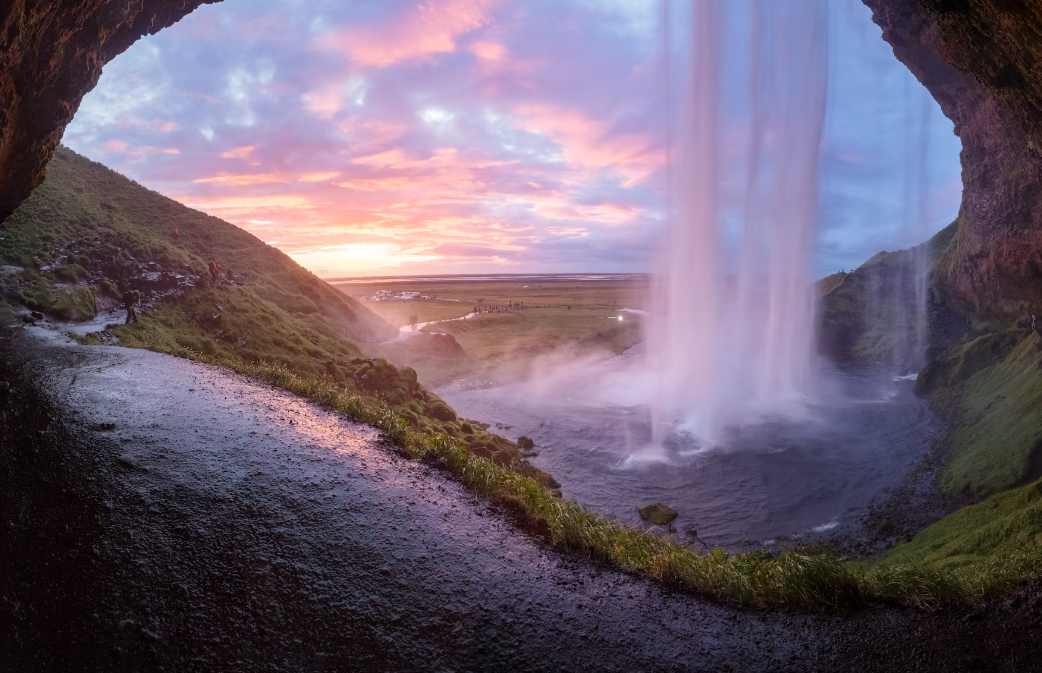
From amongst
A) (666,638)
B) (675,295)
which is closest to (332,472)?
(666,638)

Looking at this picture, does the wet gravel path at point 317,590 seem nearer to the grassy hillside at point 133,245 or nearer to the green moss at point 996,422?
the green moss at point 996,422

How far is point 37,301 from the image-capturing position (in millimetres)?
27703

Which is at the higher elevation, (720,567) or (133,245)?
(133,245)

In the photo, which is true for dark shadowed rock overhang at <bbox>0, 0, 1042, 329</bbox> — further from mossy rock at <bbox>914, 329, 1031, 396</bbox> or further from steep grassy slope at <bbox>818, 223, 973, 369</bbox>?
steep grassy slope at <bbox>818, 223, 973, 369</bbox>

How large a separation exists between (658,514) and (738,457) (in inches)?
423

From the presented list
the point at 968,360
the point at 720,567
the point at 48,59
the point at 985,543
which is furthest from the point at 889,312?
the point at 48,59

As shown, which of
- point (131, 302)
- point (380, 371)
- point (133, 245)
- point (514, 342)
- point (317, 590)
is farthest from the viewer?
point (514, 342)

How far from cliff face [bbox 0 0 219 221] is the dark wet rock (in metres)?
28.6

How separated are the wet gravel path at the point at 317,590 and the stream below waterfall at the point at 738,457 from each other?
51.5 feet

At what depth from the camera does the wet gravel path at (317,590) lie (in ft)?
23.5

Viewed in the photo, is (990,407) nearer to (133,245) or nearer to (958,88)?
(958,88)

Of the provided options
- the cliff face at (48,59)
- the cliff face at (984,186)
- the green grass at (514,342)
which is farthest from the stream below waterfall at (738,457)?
the cliff face at (48,59)

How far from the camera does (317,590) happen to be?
8297 mm

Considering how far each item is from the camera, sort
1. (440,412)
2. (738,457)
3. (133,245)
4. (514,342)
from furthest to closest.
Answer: (514,342) < (133,245) < (440,412) < (738,457)
